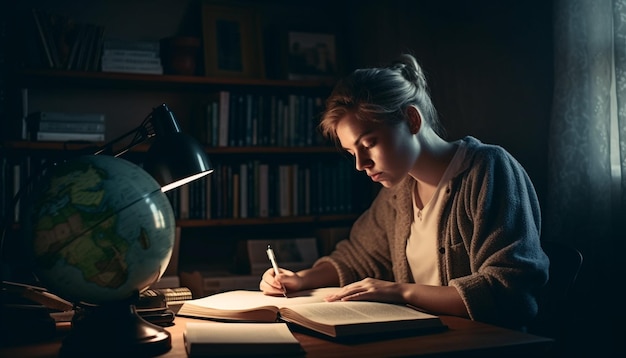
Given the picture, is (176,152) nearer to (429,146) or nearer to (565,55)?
(429,146)

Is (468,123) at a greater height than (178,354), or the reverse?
(468,123)

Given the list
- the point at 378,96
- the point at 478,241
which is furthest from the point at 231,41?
the point at 478,241

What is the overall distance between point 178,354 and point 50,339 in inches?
10.9

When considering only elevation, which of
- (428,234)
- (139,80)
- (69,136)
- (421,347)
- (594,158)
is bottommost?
(421,347)

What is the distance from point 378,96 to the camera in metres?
1.70

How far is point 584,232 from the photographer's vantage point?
6.66 ft

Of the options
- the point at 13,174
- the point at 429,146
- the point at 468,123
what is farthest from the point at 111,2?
the point at 429,146

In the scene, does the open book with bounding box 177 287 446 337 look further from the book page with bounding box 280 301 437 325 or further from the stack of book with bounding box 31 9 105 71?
the stack of book with bounding box 31 9 105 71

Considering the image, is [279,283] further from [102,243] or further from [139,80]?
[139,80]

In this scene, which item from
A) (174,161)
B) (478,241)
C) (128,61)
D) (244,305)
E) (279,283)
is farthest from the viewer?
(128,61)

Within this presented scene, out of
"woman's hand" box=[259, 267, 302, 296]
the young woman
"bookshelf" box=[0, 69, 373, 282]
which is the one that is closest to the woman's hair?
the young woman

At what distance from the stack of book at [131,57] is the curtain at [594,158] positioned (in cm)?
159

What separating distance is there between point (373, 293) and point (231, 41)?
1.86m

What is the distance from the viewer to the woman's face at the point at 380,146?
1721mm
